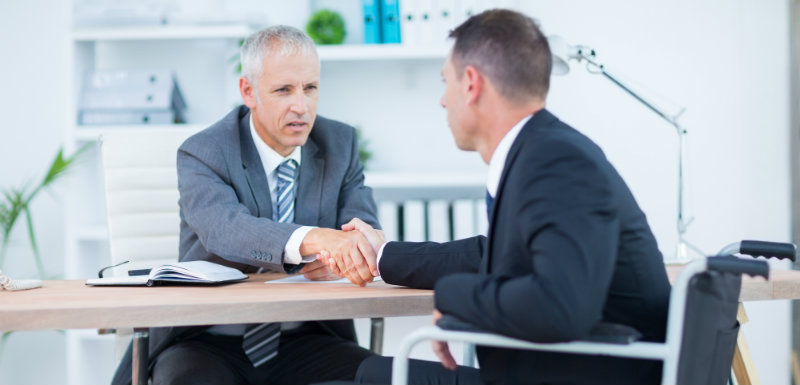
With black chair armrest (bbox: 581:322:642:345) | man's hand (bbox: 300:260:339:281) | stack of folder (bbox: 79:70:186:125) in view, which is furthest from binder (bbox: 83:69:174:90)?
black chair armrest (bbox: 581:322:642:345)

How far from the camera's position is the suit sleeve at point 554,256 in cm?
105

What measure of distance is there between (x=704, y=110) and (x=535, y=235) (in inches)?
99.0

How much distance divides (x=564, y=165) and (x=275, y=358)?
1076 mm

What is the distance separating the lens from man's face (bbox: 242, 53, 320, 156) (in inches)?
82.7

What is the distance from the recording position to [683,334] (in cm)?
109

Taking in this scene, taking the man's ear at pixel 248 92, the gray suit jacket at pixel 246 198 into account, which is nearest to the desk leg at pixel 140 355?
the gray suit jacket at pixel 246 198

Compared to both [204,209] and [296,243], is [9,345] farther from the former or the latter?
[296,243]

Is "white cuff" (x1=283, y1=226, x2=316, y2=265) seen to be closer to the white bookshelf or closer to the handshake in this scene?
the handshake

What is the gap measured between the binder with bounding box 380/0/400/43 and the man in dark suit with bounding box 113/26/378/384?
96 cm

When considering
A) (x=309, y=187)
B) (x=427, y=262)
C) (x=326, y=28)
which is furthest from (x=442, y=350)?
(x=326, y=28)

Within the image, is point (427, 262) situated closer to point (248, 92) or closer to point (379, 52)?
point (248, 92)

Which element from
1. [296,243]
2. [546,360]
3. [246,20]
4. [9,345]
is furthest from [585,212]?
[9,345]

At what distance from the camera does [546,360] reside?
1204 millimetres

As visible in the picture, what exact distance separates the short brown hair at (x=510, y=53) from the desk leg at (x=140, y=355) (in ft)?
2.90
